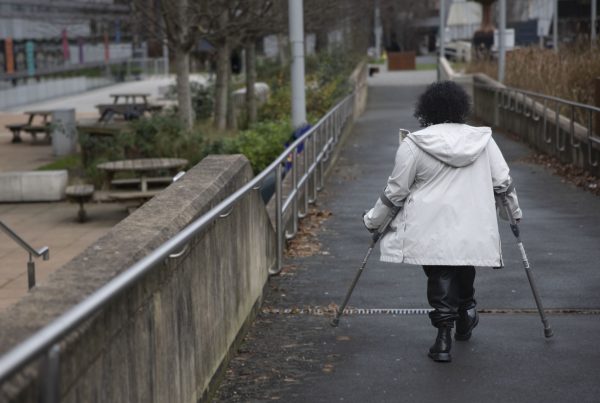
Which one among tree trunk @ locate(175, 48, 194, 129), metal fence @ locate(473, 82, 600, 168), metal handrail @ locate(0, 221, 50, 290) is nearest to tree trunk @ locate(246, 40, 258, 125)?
metal fence @ locate(473, 82, 600, 168)

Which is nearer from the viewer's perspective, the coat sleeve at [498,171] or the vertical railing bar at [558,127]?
the coat sleeve at [498,171]

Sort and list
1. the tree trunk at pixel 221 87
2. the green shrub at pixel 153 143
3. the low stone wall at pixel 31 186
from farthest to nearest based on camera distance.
Answer: the tree trunk at pixel 221 87
the green shrub at pixel 153 143
the low stone wall at pixel 31 186

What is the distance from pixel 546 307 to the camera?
7.96m

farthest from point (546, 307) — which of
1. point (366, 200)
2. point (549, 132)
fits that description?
point (549, 132)

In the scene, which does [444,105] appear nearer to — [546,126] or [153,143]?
[546,126]

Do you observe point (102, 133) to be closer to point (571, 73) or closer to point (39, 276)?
point (571, 73)

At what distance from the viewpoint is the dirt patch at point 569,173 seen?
581 inches

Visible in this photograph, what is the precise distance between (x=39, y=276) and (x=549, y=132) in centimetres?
983

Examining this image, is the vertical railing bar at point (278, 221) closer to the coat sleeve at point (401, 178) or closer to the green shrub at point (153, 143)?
the coat sleeve at point (401, 178)

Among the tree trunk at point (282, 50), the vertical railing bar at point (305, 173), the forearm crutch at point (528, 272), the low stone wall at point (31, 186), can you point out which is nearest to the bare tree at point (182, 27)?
the low stone wall at point (31, 186)

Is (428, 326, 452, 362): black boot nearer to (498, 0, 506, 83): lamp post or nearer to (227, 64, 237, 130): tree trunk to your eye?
(227, 64, 237, 130): tree trunk

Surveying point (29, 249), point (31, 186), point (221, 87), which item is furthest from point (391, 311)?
point (221, 87)

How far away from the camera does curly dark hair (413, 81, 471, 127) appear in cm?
637

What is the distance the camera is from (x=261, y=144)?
1578cm
